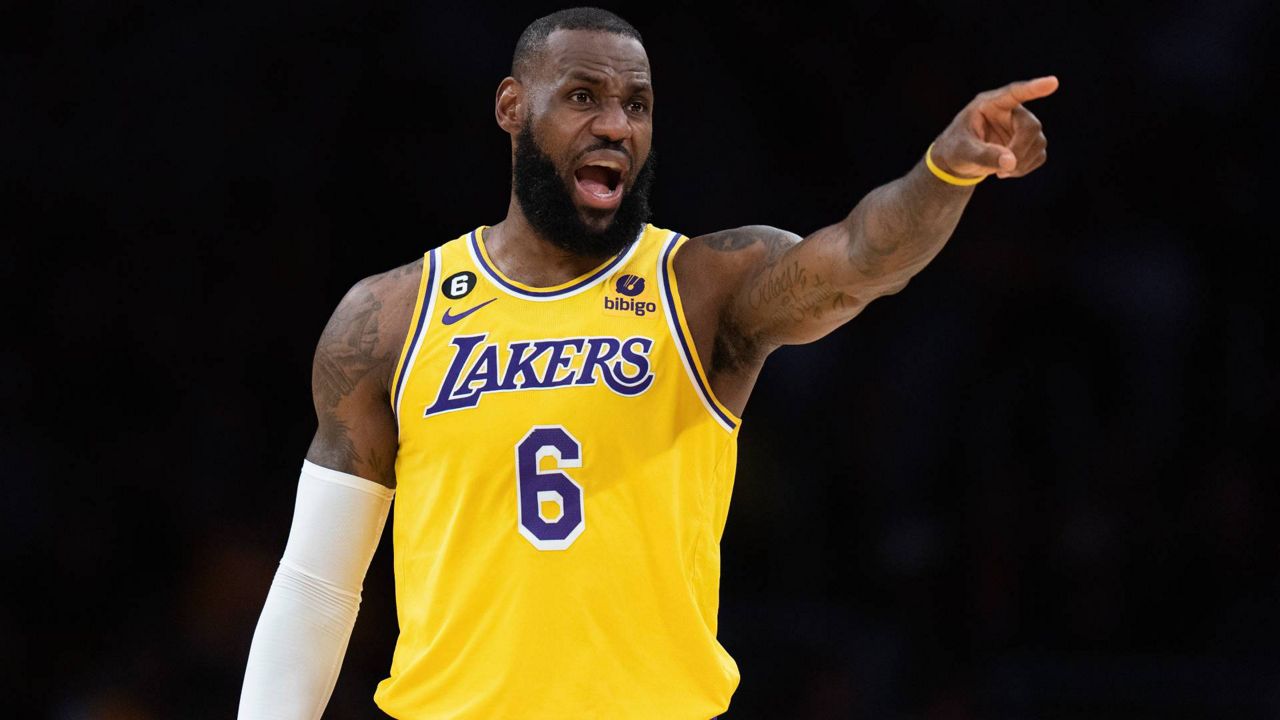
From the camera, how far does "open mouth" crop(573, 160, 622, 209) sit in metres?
3.29

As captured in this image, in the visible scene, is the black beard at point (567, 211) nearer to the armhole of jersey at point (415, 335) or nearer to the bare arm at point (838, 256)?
the bare arm at point (838, 256)

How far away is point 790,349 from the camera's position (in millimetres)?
6273

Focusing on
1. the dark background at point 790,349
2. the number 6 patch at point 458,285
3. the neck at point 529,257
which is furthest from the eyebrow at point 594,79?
the dark background at point 790,349

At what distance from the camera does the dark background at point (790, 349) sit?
18.8 ft

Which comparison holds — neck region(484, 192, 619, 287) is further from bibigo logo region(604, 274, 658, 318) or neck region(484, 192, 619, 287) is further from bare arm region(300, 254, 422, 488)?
bare arm region(300, 254, 422, 488)

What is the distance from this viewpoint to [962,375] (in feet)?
19.5

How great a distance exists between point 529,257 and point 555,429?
19.3 inches

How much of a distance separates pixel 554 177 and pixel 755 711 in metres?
3.04

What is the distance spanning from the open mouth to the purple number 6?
55 cm

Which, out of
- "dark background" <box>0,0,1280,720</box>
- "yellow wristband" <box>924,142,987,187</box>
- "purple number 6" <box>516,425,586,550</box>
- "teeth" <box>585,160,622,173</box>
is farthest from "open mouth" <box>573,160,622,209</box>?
"dark background" <box>0,0,1280,720</box>

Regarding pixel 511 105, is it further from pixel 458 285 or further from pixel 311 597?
pixel 311 597

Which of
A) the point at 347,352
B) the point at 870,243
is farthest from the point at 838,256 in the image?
the point at 347,352

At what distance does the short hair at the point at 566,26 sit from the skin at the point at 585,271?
20mm

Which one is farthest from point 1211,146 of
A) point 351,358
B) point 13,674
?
point 13,674
